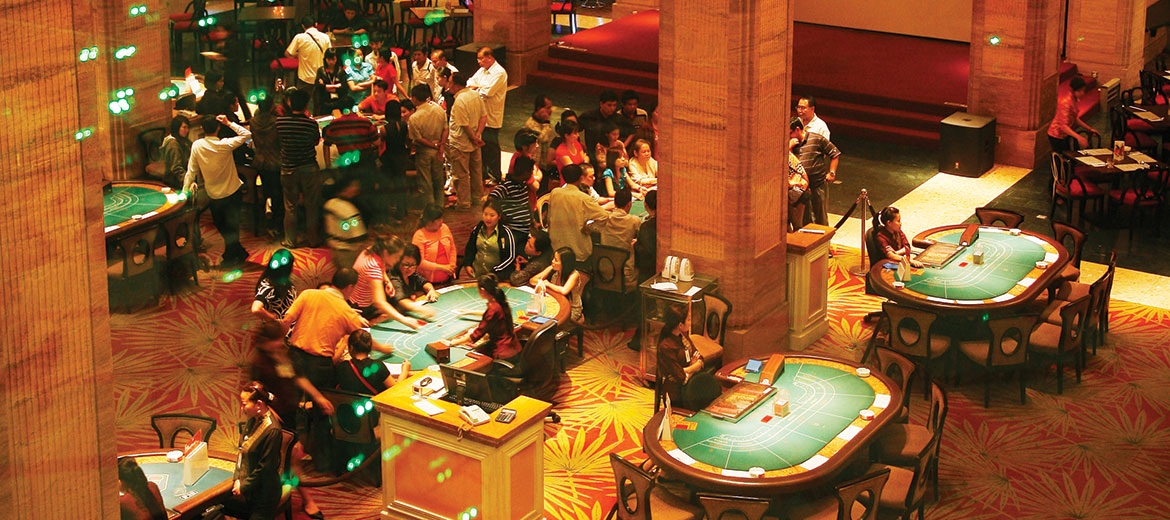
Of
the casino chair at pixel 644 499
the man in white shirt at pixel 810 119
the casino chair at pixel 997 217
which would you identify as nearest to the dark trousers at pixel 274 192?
the man in white shirt at pixel 810 119

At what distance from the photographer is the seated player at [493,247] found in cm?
1028

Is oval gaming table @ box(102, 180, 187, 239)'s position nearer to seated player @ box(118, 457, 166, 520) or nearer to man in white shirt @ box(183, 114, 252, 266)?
man in white shirt @ box(183, 114, 252, 266)

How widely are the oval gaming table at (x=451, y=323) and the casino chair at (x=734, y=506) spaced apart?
2.15 metres

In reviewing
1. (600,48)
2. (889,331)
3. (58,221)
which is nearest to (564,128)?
(889,331)

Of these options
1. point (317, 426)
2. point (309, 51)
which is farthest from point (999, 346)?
point (309, 51)

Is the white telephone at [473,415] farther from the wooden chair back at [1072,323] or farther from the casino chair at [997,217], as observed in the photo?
→ the casino chair at [997,217]

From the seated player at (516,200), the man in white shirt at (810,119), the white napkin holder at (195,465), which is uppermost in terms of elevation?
the man in white shirt at (810,119)

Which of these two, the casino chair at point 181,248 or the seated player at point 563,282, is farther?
the casino chair at point 181,248

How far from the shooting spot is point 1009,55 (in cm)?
1423

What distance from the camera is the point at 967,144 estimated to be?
14.4 m

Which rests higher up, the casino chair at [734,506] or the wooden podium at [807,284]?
the wooden podium at [807,284]

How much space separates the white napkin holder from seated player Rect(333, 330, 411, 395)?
4.09ft

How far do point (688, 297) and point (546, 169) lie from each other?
350 cm

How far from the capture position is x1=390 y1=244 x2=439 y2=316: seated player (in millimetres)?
9570
